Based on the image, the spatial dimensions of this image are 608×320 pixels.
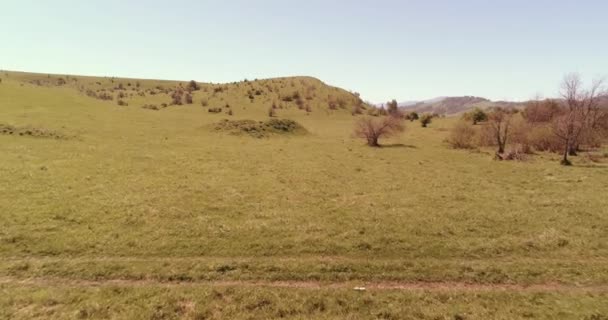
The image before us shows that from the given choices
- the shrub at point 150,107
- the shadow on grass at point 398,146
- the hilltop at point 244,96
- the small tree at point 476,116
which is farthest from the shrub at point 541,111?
the shrub at point 150,107

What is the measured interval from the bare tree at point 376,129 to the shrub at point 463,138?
251 inches

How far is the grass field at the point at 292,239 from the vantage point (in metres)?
8.00

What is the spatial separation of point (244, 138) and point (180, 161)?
15.4 meters

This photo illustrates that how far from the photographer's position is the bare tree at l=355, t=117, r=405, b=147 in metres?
39.1

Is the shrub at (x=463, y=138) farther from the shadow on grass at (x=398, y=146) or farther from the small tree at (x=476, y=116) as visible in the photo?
the small tree at (x=476, y=116)

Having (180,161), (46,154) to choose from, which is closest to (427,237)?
(180,161)

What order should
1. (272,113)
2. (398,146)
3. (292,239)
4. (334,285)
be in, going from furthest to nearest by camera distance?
(272,113) < (398,146) < (292,239) < (334,285)

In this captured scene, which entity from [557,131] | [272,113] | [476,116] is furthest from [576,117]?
[272,113]

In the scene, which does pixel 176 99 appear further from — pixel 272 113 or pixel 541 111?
pixel 541 111

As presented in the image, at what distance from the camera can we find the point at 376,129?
1558 inches

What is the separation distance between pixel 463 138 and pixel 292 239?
34.4 meters

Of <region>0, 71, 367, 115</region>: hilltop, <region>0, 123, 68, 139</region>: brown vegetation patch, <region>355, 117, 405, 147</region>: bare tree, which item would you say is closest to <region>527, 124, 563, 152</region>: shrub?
<region>355, 117, 405, 147</region>: bare tree

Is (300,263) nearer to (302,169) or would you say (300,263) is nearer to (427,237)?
(427,237)

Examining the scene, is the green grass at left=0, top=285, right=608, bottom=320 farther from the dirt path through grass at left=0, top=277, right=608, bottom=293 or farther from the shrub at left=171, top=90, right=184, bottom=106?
the shrub at left=171, top=90, right=184, bottom=106
